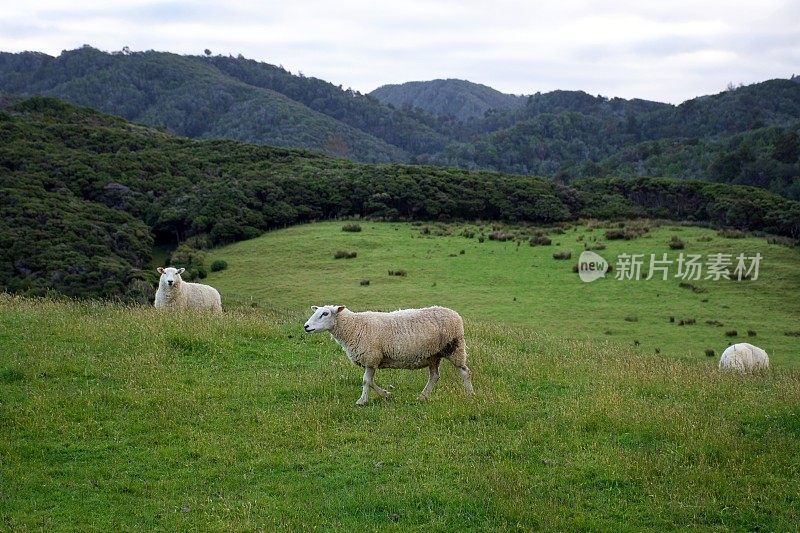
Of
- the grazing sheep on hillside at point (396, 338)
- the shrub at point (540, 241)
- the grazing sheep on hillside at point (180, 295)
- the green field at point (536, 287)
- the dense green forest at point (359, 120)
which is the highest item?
the dense green forest at point (359, 120)

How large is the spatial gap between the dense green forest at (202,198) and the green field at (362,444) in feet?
91.5

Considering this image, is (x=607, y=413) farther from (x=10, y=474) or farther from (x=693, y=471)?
(x=10, y=474)

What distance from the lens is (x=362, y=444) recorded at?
991 centimetres

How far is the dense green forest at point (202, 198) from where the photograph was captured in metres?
44.1

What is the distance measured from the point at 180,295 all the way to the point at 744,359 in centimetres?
1604

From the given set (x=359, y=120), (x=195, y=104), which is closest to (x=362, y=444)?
(x=195, y=104)

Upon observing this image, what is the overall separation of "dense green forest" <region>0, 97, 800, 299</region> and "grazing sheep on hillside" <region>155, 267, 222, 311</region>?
17.9m

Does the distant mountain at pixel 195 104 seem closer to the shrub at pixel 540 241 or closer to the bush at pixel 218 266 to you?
the bush at pixel 218 266

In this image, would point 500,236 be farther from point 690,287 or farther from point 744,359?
point 744,359

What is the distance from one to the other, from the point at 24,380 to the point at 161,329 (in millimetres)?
3565

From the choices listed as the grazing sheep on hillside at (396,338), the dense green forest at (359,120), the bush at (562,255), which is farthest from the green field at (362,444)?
the dense green forest at (359,120)

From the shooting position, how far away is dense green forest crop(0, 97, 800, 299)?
145 ft

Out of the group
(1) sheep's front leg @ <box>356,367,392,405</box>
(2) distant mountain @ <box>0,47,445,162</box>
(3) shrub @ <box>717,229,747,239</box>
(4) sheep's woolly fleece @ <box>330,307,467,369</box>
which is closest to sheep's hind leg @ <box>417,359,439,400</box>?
(4) sheep's woolly fleece @ <box>330,307,467,369</box>

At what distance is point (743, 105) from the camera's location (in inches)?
6594
